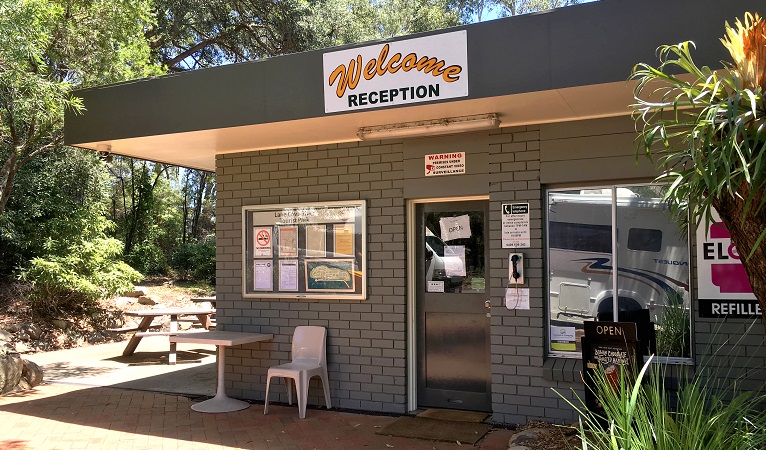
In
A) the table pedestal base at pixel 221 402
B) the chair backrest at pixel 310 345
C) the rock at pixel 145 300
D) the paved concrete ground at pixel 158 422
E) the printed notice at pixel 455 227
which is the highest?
the printed notice at pixel 455 227

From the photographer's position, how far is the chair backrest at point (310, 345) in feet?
23.7

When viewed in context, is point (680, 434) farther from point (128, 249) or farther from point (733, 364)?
point (128, 249)

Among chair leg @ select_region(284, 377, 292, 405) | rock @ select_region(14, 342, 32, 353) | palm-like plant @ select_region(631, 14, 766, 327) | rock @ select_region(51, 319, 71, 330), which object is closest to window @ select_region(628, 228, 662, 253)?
palm-like plant @ select_region(631, 14, 766, 327)

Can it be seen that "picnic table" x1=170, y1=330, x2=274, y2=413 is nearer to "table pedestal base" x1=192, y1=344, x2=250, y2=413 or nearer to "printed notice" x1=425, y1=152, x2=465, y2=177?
"table pedestal base" x1=192, y1=344, x2=250, y2=413

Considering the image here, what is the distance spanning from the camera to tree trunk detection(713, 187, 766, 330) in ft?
11.4

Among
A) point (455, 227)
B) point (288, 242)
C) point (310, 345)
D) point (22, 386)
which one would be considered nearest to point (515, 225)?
point (455, 227)

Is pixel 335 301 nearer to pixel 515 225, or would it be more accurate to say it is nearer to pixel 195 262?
pixel 515 225

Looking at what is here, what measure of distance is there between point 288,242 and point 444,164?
81.5 inches

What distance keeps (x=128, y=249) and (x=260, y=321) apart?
15237 mm

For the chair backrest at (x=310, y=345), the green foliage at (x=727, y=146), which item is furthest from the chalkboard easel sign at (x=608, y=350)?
the chair backrest at (x=310, y=345)

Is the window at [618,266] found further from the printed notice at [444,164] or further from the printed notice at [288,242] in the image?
the printed notice at [288,242]

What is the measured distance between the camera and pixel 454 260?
701 cm

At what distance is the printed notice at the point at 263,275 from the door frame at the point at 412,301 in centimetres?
173

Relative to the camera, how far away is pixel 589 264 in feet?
20.5
